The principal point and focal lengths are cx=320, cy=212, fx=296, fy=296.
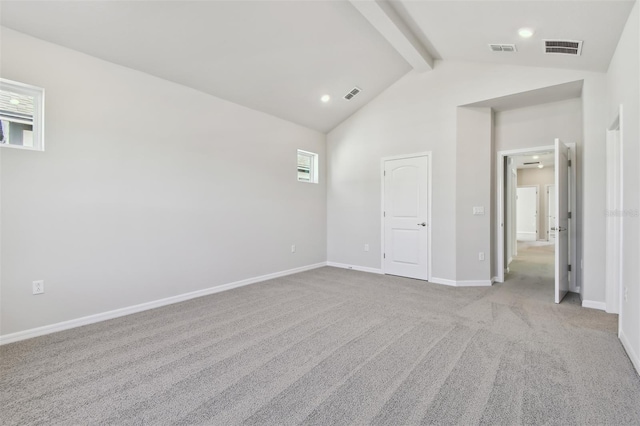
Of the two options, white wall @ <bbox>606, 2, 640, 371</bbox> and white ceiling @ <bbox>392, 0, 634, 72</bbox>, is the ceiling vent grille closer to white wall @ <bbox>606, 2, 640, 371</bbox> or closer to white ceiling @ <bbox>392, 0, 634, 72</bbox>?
white ceiling @ <bbox>392, 0, 634, 72</bbox>

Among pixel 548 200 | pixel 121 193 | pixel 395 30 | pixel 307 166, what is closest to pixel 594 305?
pixel 395 30

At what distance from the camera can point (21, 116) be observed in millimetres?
2699

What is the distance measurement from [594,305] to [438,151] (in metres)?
2.69

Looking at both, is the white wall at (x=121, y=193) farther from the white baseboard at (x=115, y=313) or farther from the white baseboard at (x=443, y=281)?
the white baseboard at (x=443, y=281)

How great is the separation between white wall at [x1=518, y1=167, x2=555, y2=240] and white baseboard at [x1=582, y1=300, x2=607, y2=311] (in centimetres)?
904

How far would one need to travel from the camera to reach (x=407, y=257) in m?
5.00

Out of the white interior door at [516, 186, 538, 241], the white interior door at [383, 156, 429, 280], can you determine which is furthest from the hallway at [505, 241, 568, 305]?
the white interior door at [516, 186, 538, 241]

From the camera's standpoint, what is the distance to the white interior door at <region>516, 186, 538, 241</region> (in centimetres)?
1115

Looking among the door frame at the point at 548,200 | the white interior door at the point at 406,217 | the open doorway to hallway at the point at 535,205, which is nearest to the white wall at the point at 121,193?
the white interior door at the point at 406,217

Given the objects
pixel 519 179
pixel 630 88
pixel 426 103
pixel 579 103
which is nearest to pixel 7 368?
pixel 630 88

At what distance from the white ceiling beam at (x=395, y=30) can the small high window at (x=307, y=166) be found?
7.81 ft

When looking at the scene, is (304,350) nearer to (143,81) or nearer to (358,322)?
(358,322)

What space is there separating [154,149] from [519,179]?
40.8 ft

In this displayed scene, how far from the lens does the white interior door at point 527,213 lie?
1115 centimetres
